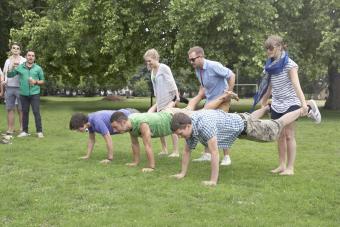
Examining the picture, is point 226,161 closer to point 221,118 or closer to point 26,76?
point 221,118

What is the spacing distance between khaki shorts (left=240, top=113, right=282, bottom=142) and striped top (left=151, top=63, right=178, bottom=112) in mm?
2163

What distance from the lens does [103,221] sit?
17.3 feet

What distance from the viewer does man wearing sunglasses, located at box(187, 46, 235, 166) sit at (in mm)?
7973

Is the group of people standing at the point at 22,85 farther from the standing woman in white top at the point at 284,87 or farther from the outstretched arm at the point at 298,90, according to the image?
the outstretched arm at the point at 298,90

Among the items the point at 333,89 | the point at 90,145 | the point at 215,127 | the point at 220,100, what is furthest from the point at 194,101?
the point at 333,89

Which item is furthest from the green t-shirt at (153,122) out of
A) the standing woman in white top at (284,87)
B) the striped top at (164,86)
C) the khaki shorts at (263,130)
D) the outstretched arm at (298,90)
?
the outstretched arm at (298,90)

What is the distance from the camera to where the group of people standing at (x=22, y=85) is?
12.0 m

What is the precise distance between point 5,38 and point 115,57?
510 inches

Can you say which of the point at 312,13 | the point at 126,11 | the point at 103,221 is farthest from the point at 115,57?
the point at 103,221

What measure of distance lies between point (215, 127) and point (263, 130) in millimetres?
710

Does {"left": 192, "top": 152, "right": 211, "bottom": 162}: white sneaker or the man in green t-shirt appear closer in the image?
the man in green t-shirt

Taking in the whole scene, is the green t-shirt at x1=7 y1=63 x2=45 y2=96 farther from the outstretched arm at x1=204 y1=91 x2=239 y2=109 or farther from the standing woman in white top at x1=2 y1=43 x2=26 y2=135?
the outstretched arm at x1=204 y1=91 x2=239 y2=109

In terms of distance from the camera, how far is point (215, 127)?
709cm

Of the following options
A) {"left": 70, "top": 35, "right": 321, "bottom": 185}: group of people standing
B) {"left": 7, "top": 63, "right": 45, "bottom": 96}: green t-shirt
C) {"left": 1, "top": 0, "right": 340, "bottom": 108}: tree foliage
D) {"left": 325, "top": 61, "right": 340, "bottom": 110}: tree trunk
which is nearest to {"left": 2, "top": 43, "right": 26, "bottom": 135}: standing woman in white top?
{"left": 7, "top": 63, "right": 45, "bottom": 96}: green t-shirt
